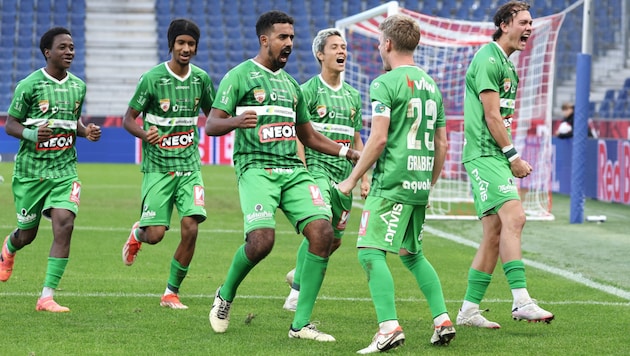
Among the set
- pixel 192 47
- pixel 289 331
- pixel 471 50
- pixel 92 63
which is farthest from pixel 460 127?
pixel 92 63

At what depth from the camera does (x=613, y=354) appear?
6031mm

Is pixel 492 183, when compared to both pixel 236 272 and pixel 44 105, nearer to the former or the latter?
pixel 236 272

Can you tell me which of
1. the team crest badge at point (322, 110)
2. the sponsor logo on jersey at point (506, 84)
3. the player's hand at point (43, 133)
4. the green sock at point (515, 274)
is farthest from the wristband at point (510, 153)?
the player's hand at point (43, 133)

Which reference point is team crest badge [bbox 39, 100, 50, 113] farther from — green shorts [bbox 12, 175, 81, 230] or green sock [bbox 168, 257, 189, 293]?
green sock [bbox 168, 257, 189, 293]

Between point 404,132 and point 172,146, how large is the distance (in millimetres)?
2307

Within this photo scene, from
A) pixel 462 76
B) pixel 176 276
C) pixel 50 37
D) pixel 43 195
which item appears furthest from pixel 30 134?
pixel 462 76

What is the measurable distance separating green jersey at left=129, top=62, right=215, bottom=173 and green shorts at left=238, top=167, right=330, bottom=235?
130 centimetres

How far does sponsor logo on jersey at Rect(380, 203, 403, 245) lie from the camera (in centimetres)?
612

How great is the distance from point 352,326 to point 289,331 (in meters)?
0.57

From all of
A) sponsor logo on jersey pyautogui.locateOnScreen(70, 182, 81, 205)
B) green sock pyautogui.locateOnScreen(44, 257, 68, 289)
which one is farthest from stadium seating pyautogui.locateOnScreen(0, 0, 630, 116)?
green sock pyautogui.locateOnScreen(44, 257, 68, 289)

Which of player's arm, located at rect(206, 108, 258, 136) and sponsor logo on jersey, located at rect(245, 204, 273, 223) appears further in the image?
sponsor logo on jersey, located at rect(245, 204, 273, 223)

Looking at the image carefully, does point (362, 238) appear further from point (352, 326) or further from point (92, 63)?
point (92, 63)

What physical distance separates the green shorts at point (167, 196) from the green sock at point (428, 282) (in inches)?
80.3

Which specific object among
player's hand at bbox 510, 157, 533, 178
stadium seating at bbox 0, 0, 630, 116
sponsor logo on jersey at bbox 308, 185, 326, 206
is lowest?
sponsor logo on jersey at bbox 308, 185, 326, 206
